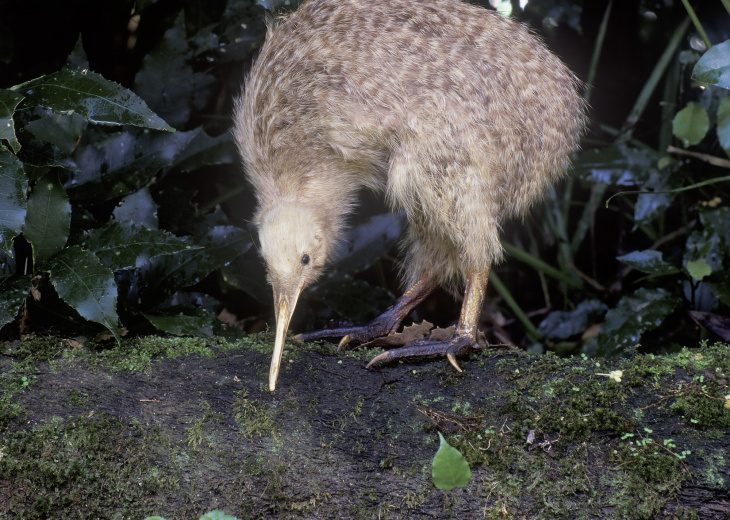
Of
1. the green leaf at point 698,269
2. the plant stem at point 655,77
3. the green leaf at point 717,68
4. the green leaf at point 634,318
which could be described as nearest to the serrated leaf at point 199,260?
the green leaf at point 634,318

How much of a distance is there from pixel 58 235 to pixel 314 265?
3.20 ft

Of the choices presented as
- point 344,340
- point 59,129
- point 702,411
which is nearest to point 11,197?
point 59,129

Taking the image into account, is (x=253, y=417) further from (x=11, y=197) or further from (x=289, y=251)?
(x=11, y=197)

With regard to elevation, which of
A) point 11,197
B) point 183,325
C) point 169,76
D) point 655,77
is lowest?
point 183,325

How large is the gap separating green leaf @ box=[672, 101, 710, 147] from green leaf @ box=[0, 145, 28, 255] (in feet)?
9.14

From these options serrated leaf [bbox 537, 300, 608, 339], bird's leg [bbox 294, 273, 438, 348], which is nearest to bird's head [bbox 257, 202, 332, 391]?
bird's leg [bbox 294, 273, 438, 348]

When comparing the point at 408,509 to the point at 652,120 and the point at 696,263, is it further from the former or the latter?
the point at 652,120

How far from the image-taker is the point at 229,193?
12.1ft

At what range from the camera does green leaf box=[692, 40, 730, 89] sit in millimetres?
2504

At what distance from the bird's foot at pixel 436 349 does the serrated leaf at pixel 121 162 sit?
1321mm

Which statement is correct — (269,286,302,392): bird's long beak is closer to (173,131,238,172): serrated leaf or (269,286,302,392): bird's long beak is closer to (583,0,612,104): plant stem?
(173,131,238,172): serrated leaf

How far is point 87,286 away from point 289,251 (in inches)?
29.8

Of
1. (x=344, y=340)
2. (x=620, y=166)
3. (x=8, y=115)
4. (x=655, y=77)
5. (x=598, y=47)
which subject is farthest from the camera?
(x=598, y=47)

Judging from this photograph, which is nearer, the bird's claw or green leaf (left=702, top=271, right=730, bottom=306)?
the bird's claw
